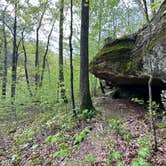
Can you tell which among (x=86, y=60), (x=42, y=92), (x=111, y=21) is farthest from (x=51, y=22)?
(x=86, y=60)

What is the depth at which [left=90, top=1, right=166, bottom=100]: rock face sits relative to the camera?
6.25 m

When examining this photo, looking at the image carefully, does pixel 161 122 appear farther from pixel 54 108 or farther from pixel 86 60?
pixel 54 108

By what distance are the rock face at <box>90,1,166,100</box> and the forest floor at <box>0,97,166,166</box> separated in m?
1.19

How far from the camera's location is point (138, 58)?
7211 mm

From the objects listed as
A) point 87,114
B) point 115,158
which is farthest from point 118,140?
point 87,114

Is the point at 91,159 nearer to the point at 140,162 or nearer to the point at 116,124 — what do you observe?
the point at 140,162

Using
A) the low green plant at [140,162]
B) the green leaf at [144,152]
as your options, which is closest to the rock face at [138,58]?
the green leaf at [144,152]

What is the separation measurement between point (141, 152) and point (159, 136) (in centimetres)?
111

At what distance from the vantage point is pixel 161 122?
19.9 feet

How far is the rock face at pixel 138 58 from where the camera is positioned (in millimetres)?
6246

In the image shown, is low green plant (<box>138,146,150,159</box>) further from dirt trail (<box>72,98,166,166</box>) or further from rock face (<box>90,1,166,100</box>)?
rock face (<box>90,1,166,100</box>)

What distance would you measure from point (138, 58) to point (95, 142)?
123 inches

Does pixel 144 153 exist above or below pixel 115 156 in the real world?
above

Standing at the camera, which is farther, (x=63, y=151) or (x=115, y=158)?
(x=63, y=151)
